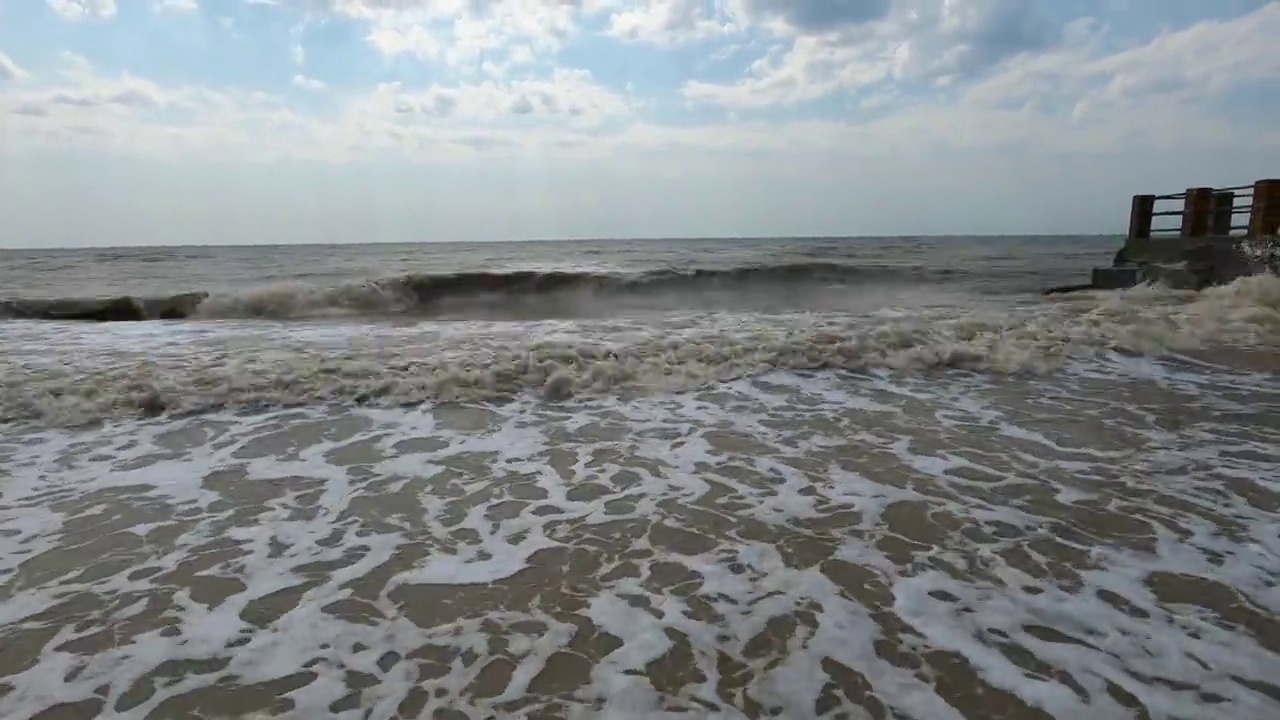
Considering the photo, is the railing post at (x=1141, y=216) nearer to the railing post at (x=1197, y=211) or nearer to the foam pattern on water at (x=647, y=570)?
the railing post at (x=1197, y=211)

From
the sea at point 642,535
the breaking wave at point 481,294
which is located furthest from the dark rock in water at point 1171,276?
the sea at point 642,535

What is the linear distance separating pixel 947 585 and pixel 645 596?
1199 mm

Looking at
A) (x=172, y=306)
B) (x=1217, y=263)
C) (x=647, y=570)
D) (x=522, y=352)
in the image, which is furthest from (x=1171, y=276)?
(x=172, y=306)

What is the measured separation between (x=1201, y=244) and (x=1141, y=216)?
116 inches

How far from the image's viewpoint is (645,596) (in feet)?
9.12

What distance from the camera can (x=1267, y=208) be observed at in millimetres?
13961

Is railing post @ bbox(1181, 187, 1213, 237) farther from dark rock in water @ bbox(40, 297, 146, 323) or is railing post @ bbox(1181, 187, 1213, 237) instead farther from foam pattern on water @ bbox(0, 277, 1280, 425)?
dark rock in water @ bbox(40, 297, 146, 323)

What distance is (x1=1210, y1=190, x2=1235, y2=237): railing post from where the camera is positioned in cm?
1585

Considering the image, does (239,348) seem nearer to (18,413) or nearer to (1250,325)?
(18,413)

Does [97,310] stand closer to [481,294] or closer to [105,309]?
[105,309]

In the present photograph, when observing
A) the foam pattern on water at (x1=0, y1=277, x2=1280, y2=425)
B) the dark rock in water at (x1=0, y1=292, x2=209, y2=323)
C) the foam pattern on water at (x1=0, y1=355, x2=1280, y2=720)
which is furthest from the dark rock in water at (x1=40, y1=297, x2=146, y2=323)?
→ the foam pattern on water at (x1=0, y1=355, x2=1280, y2=720)

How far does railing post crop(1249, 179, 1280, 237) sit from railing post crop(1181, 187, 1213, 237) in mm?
2158

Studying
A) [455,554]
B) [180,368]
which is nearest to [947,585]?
[455,554]

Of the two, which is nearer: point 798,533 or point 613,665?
point 613,665
